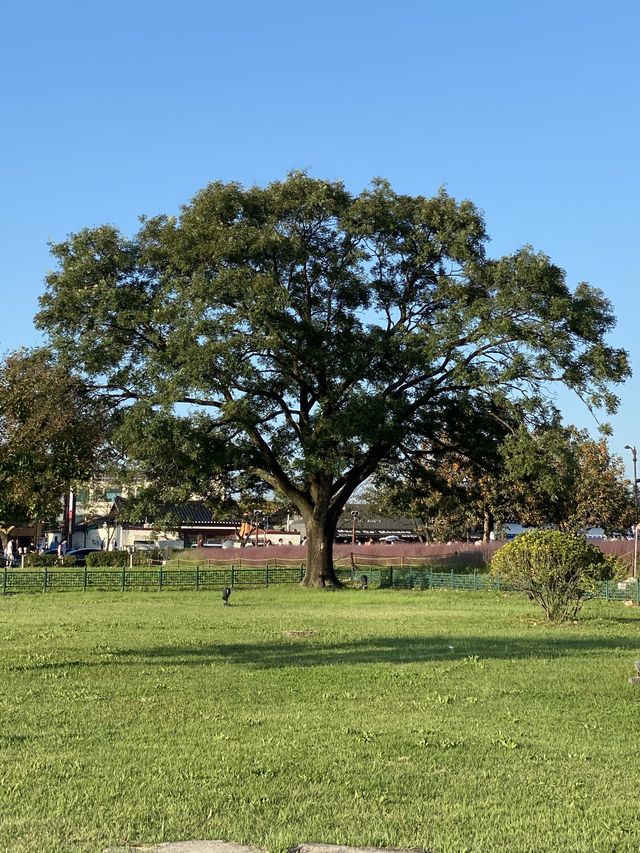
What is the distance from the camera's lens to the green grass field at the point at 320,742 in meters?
6.18

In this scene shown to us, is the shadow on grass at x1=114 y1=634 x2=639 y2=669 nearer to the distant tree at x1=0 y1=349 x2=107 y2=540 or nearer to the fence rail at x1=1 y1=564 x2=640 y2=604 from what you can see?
the distant tree at x1=0 y1=349 x2=107 y2=540

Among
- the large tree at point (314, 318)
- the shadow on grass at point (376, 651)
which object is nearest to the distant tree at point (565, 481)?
the large tree at point (314, 318)

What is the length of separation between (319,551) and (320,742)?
3224cm

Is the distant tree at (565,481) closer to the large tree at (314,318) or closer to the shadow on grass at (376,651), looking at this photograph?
the large tree at (314,318)

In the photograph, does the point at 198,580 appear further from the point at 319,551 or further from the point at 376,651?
the point at 376,651

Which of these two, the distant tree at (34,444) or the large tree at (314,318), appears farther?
the large tree at (314,318)

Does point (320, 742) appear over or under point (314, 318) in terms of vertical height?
under

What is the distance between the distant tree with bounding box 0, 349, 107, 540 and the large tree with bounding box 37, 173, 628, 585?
50.4 feet

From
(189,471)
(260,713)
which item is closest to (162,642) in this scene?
(260,713)

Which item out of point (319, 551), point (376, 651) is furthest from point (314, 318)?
point (376, 651)

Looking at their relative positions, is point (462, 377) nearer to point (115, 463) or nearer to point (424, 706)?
point (115, 463)

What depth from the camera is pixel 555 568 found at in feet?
76.7

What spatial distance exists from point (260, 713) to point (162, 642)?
851cm

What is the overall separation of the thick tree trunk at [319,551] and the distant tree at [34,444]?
22597 millimetres
